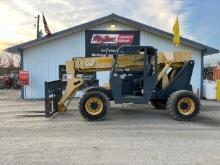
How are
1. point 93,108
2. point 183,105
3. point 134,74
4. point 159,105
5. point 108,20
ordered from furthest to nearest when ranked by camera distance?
point 108,20
point 159,105
point 134,74
point 183,105
point 93,108

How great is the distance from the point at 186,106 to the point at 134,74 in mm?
2288

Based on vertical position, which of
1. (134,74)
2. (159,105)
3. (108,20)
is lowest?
(159,105)

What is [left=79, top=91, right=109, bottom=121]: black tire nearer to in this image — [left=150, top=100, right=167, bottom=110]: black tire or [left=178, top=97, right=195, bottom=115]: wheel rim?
[left=178, top=97, right=195, bottom=115]: wheel rim

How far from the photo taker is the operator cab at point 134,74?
1328cm

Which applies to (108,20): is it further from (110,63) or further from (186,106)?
(186,106)

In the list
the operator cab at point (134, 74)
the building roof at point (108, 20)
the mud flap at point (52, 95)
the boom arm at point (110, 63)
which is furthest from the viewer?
the building roof at point (108, 20)

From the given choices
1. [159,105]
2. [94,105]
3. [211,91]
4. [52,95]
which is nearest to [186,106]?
[159,105]

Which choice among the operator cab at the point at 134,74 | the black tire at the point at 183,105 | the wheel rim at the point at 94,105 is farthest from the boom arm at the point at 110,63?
the wheel rim at the point at 94,105

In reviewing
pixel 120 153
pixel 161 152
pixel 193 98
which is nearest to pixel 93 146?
pixel 120 153

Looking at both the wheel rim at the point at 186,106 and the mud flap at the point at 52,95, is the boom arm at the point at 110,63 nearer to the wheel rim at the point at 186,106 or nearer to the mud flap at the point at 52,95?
the mud flap at the point at 52,95

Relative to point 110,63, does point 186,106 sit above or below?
below

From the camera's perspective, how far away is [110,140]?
9469mm

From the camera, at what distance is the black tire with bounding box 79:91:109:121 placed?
1272 centimetres

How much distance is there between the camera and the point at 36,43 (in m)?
22.0
